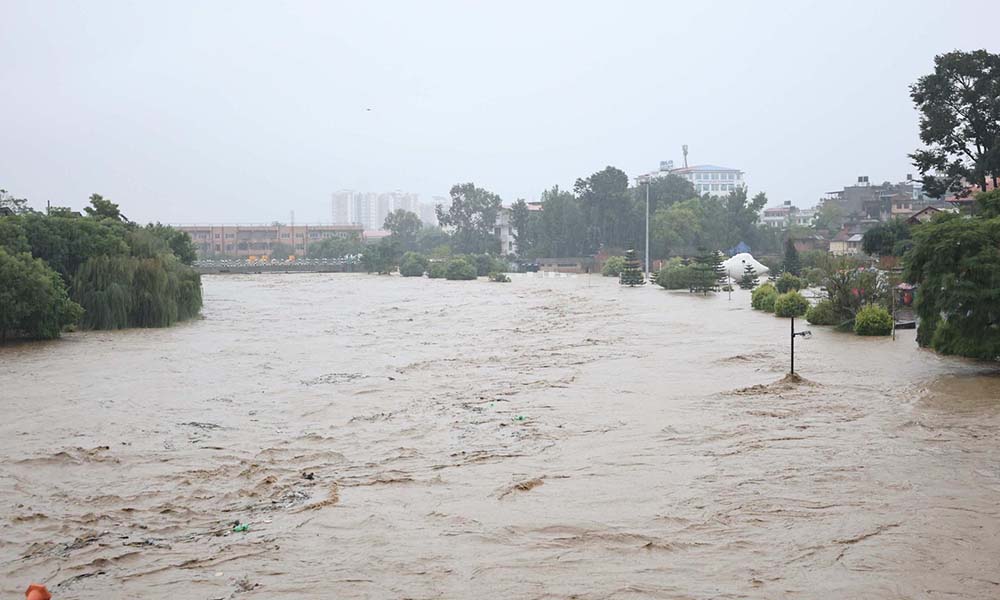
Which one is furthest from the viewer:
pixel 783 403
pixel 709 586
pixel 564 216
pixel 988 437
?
pixel 564 216

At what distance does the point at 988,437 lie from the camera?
38.1 feet

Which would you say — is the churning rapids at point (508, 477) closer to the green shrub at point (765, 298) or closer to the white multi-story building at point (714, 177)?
the green shrub at point (765, 298)

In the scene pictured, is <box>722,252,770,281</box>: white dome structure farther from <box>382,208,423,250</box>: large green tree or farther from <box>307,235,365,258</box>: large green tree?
<box>382,208,423,250</box>: large green tree

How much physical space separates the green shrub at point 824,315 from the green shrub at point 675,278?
2329 centimetres

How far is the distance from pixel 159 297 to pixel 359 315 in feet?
28.4

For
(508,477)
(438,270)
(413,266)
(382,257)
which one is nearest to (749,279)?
(438,270)

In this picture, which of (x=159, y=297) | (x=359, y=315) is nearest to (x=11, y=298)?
(x=159, y=297)

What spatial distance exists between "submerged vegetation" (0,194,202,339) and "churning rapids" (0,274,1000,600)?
6101mm

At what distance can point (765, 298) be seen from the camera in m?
34.4

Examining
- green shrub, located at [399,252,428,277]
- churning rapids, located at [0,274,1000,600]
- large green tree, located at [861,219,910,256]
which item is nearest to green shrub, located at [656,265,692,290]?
large green tree, located at [861,219,910,256]

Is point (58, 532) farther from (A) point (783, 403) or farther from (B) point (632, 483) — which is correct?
(A) point (783, 403)

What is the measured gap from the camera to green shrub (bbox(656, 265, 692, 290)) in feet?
172

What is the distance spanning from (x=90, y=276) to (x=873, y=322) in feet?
78.6

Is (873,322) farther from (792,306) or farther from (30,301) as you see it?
(30,301)
